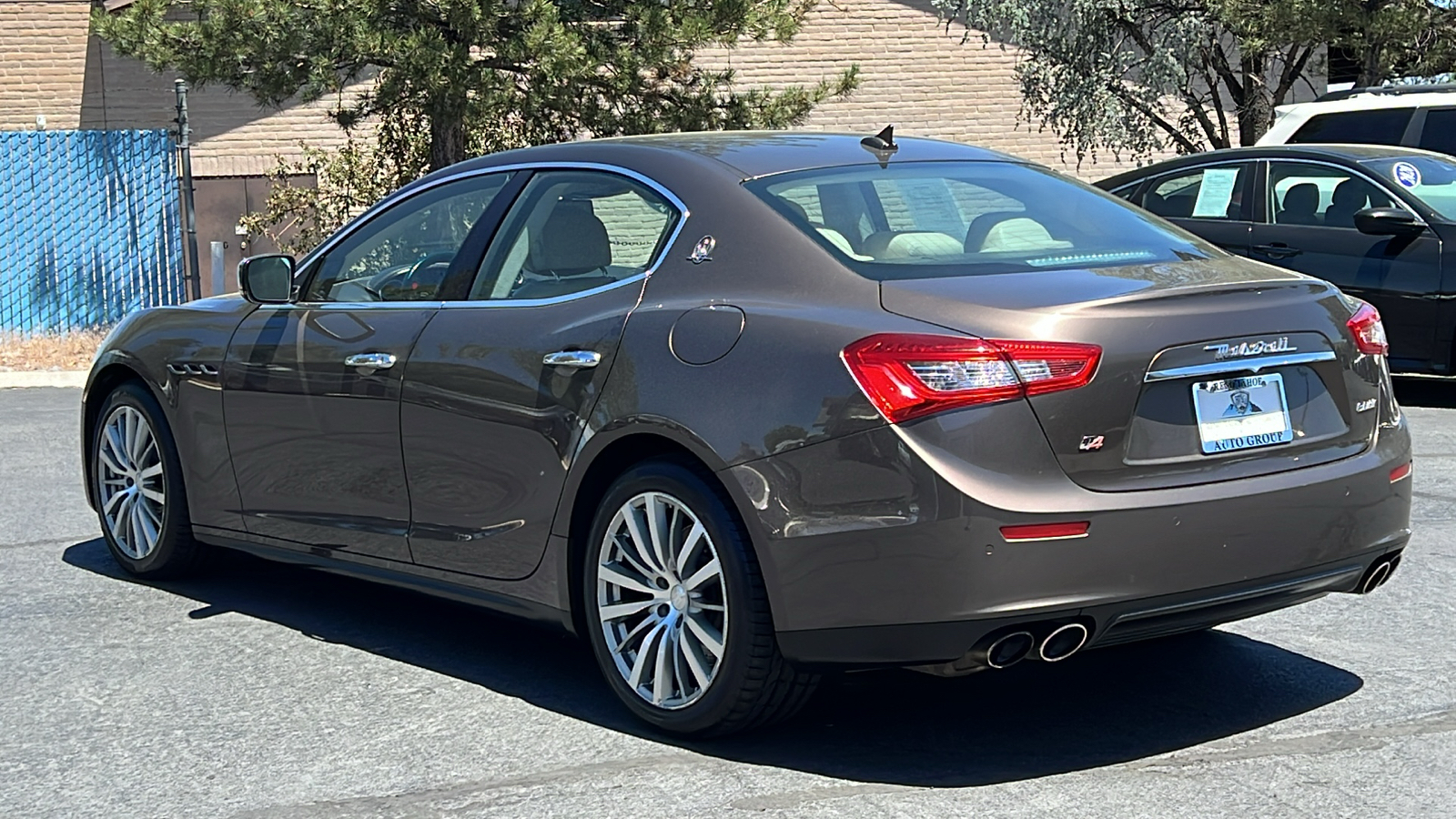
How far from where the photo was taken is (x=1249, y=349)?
4.46 m

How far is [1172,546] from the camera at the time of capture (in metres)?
4.30

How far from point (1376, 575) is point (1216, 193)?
802 centimetres

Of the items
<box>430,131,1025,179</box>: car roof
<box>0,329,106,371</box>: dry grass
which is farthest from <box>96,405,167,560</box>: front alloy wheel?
<box>0,329,106,371</box>: dry grass

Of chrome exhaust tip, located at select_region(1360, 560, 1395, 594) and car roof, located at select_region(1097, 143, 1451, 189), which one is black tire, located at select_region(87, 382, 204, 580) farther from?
car roof, located at select_region(1097, 143, 1451, 189)

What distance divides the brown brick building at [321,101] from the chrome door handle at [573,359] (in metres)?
17.7

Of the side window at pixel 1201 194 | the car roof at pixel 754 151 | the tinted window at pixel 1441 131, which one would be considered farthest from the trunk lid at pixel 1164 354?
the tinted window at pixel 1441 131

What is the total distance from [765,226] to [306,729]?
1.84 meters

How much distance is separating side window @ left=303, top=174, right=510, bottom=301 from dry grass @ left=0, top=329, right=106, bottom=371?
33.8 feet

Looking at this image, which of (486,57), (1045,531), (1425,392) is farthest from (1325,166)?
(486,57)

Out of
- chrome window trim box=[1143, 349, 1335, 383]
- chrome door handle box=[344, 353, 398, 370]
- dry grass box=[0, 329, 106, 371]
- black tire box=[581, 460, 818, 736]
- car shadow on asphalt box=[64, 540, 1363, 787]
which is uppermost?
chrome window trim box=[1143, 349, 1335, 383]

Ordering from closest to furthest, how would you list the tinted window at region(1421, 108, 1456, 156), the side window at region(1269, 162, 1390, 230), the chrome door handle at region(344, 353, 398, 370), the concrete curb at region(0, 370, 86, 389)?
1. the chrome door handle at region(344, 353, 398, 370)
2. the side window at region(1269, 162, 1390, 230)
3. the tinted window at region(1421, 108, 1456, 156)
4. the concrete curb at region(0, 370, 86, 389)

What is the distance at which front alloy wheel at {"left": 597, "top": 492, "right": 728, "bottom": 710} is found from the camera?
15.3 ft

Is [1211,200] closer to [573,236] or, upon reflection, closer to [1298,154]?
[1298,154]

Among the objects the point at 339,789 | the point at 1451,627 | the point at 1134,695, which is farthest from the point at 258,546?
the point at 1451,627
